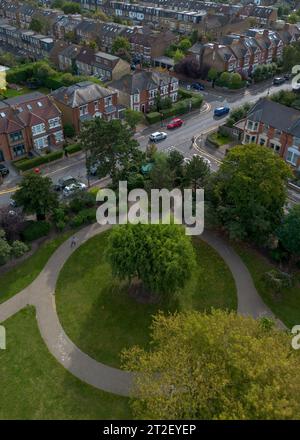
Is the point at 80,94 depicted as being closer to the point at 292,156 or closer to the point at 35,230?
the point at 35,230

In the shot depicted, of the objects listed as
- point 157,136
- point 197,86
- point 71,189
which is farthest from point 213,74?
point 71,189

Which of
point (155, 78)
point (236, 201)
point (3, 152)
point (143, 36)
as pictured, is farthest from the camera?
point (143, 36)

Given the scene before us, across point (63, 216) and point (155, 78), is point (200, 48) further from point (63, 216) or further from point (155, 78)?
point (63, 216)

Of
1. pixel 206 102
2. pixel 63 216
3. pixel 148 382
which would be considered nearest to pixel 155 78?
pixel 206 102

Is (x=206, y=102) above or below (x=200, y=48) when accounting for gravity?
below

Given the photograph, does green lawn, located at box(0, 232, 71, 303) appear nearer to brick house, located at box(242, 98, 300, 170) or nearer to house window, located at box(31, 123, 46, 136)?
house window, located at box(31, 123, 46, 136)

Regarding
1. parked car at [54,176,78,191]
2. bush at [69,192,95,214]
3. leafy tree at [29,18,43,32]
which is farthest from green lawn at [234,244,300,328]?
leafy tree at [29,18,43,32]

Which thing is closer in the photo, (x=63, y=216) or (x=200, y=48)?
(x=63, y=216)
